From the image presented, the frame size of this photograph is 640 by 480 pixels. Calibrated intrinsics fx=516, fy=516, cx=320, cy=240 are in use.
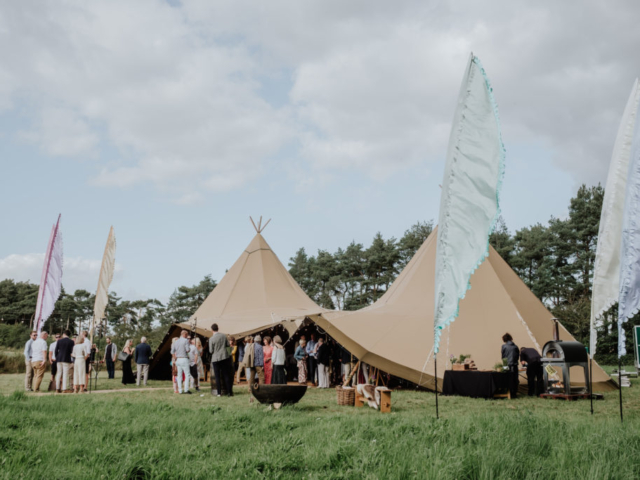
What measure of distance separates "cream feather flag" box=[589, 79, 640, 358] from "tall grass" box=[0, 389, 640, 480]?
1901 mm

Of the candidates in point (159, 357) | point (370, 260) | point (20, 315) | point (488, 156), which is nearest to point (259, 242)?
point (159, 357)

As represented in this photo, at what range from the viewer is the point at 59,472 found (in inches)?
145

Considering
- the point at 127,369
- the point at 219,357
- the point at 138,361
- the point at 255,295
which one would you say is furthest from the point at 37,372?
the point at 255,295

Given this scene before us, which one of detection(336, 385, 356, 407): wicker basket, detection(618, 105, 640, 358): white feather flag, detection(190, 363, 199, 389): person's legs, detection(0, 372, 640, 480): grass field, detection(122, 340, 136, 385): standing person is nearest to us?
detection(0, 372, 640, 480): grass field

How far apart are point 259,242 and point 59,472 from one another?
16.2m

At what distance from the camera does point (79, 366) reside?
1065 cm

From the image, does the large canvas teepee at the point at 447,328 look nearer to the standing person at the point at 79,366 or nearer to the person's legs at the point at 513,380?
the person's legs at the point at 513,380

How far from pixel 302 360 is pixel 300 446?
9318mm

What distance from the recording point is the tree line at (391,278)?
93.8 ft

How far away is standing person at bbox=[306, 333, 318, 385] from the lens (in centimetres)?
1337

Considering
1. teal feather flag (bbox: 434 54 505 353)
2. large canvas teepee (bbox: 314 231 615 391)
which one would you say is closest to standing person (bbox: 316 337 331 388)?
large canvas teepee (bbox: 314 231 615 391)

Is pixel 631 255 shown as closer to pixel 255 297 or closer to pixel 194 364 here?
pixel 194 364

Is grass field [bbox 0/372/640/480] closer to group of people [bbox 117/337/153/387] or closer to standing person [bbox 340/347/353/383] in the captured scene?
standing person [bbox 340/347/353/383]

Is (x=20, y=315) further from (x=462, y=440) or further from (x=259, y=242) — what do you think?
(x=462, y=440)
